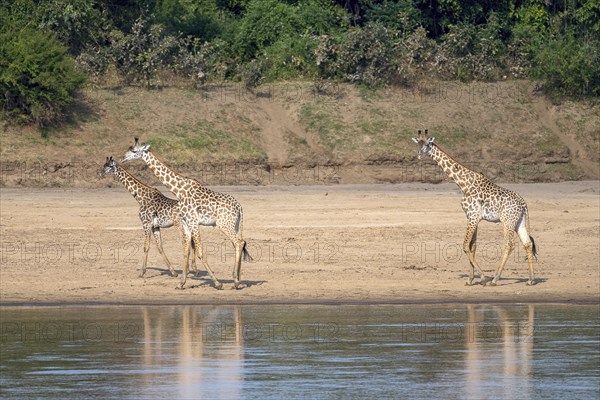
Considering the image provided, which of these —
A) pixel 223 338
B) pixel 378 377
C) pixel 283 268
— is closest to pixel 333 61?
pixel 283 268

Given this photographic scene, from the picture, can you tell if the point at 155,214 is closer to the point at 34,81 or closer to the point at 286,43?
the point at 34,81

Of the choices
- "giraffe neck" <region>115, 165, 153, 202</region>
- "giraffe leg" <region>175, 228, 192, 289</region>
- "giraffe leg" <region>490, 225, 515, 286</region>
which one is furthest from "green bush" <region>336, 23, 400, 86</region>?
"giraffe leg" <region>175, 228, 192, 289</region>

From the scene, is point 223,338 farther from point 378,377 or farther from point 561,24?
point 561,24

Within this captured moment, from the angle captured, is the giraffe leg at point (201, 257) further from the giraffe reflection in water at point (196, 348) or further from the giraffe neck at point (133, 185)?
the giraffe neck at point (133, 185)

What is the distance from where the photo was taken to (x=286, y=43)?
1457 inches

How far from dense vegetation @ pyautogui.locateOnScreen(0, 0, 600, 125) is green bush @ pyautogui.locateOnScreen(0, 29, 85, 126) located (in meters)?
0.03

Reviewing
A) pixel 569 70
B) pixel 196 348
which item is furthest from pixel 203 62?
pixel 196 348

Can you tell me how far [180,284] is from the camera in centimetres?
1867

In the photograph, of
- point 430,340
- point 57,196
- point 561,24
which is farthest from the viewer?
point 561,24

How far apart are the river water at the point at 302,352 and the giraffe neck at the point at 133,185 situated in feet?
10.4

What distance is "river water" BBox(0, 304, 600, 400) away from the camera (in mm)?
12164

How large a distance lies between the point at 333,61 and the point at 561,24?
28.4 feet

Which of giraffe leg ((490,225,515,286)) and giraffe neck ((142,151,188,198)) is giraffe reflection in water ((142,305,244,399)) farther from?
giraffe leg ((490,225,515,286))

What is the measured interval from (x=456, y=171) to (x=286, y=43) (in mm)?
17716
